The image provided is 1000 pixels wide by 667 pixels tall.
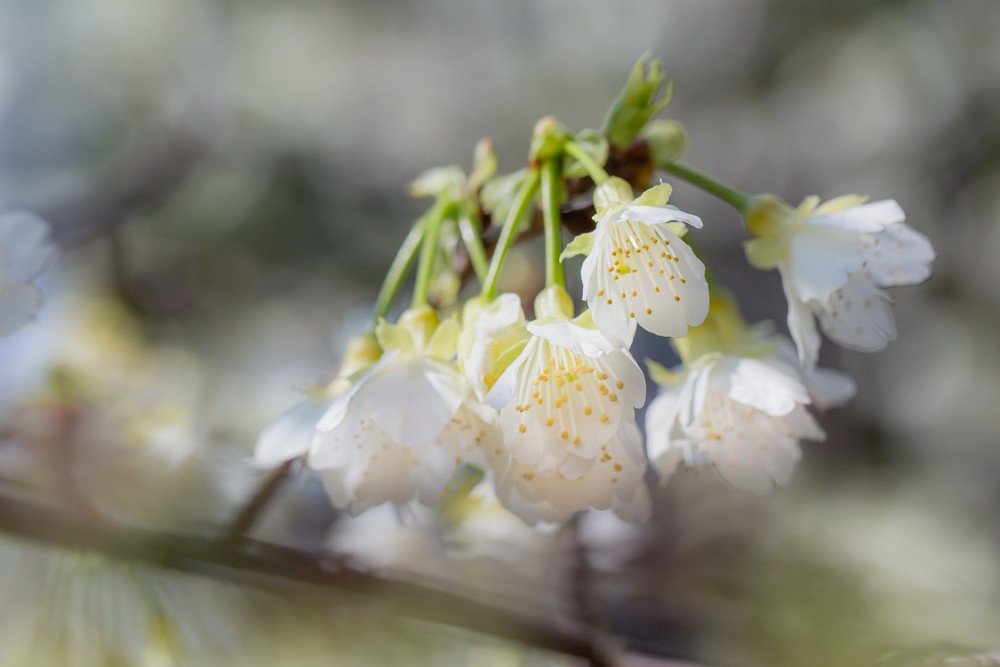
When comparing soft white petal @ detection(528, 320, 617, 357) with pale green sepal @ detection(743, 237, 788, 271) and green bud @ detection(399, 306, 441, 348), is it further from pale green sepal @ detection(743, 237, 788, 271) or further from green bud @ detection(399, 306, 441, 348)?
pale green sepal @ detection(743, 237, 788, 271)

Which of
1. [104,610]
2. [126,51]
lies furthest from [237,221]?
[104,610]

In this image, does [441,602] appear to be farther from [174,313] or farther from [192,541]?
[174,313]

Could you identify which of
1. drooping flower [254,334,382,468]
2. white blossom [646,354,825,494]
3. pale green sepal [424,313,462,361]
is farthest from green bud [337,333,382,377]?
white blossom [646,354,825,494]

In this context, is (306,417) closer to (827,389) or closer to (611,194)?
(611,194)

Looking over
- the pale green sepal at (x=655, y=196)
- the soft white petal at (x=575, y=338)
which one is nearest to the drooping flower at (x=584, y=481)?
the soft white petal at (x=575, y=338)

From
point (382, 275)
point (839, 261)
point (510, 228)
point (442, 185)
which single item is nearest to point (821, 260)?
point (839, 261)
